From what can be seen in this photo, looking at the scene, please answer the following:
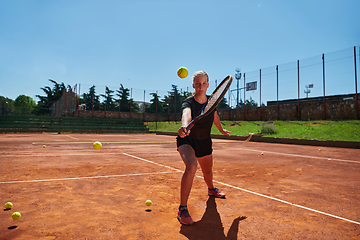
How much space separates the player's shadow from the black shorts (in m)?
0.71

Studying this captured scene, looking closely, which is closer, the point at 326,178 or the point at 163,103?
the point at 326,178

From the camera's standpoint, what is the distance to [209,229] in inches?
93.7

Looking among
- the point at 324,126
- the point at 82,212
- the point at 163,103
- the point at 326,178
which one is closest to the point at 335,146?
the point at 324,126

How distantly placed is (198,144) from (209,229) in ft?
3.18

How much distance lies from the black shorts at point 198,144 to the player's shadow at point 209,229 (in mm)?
712

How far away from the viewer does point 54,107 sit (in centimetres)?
3572

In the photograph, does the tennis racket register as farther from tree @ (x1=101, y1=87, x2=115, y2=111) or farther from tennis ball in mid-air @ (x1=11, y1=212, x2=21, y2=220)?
tree @ (x1=101, y1=87, x2=115, y2=111)

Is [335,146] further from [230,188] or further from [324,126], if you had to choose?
[230,188]

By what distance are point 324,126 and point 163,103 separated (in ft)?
84.5

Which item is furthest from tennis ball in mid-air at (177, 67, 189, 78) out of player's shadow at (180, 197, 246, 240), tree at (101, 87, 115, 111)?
tree at (101, 87, 115, 111)

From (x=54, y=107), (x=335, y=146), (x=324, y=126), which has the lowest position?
(x=335, y=146)

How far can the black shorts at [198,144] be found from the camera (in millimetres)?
2912

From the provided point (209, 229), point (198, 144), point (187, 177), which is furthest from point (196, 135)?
point (209, 229)

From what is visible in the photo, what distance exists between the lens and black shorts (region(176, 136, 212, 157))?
9.55 ft
